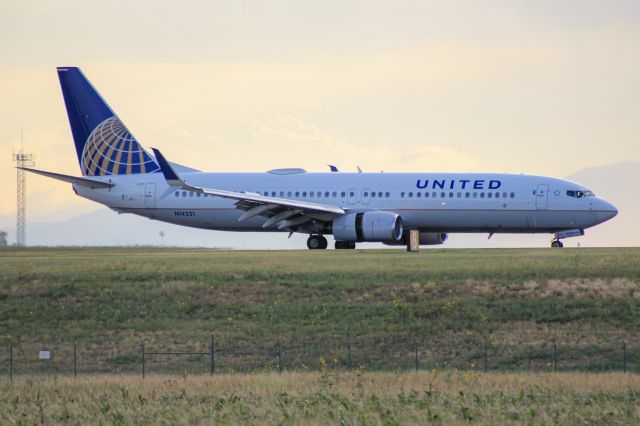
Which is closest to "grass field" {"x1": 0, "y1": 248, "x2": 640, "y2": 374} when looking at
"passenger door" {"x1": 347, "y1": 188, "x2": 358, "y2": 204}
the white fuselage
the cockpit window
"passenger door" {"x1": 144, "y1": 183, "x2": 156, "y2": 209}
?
the white fuselage

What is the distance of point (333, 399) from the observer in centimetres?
2931

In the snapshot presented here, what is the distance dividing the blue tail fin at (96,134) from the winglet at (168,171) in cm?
962

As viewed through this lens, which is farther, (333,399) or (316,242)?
(316,242)

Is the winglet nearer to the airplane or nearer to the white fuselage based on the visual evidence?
the airplane

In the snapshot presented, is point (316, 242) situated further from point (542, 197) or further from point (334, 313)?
point (334, 313)

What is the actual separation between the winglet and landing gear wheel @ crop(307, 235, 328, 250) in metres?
8.59

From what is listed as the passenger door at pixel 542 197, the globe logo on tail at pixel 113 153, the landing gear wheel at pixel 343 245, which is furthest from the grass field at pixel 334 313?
the globe logo on tail at pixel 113 153

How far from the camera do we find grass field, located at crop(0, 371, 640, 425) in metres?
26.3

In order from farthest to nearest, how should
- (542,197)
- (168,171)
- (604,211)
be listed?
(604,211) → (542,197) → (168,171)

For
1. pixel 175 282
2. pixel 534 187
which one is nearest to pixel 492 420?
pixel 175 282

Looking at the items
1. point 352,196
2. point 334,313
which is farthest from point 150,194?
point 334,313

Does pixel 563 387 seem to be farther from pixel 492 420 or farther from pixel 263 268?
pixel 263 268

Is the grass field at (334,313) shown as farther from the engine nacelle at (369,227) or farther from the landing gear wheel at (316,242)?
the landing gear wheel at (316,242)

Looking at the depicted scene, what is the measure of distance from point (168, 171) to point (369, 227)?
1017cm
